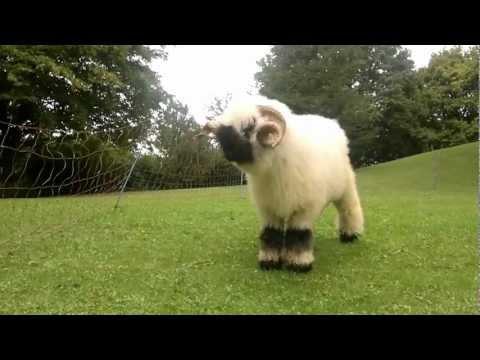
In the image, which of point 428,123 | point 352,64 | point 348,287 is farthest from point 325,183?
point 428,123

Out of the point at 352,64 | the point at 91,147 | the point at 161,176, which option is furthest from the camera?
the point at 352,64

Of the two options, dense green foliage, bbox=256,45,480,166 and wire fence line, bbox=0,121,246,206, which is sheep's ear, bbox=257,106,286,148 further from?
dense green foliage, bbox=256,45,480,166

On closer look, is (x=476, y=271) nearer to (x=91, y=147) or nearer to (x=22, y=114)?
(x=91, y=147)

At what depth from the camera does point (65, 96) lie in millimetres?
23422

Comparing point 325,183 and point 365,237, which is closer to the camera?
point 325,183

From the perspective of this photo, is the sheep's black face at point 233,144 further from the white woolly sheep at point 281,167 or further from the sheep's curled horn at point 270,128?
the sheep's curled horn at point 270,128

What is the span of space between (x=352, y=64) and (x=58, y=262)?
2913cm

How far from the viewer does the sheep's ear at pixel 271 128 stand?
19.6 feet

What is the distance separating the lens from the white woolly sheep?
239 inches

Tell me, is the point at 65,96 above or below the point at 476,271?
above

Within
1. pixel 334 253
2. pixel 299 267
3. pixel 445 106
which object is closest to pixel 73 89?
pixel 334 253

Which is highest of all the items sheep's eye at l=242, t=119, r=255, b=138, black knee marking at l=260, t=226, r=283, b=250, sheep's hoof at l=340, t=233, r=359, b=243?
sheep's eye at l=242, t=119, r=255, b=138

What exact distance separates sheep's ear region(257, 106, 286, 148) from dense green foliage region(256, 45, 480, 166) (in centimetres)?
2392

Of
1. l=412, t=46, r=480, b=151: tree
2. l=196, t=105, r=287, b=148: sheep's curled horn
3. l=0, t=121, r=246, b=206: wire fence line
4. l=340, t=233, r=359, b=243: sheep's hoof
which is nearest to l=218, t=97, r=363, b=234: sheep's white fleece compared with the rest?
l=196, t=105, r=287, b=148: sheep's curled horn
